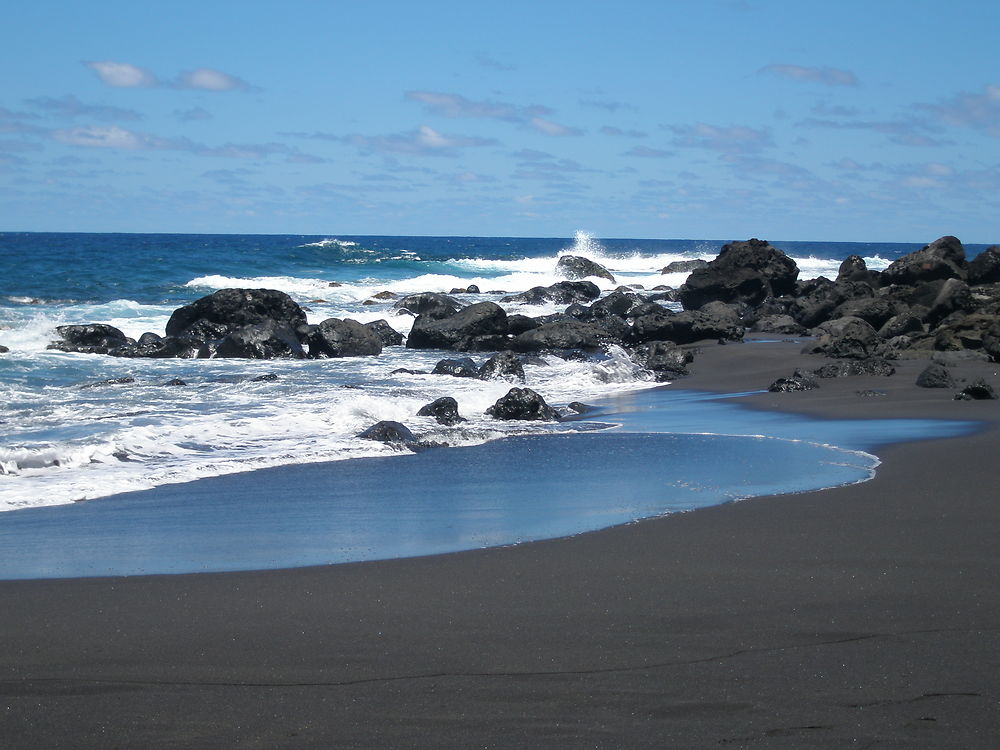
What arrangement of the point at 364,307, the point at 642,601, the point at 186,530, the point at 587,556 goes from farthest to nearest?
the point at 364,307 → the point at 186,530 → the point at 587,556 → the point at 642,601

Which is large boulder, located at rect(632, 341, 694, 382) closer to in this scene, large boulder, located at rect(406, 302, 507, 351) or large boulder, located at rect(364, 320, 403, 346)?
large boulder, located at rect(406, 302, 507, 351)

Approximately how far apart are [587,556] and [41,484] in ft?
15.9

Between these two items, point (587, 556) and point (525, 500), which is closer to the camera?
point (587, 556)

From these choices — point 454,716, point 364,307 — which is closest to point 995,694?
point 454,716

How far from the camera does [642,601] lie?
4.68 metres

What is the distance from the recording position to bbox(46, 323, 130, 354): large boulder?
20453 millimetres

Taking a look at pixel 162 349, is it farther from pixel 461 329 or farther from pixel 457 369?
pixel 457 369

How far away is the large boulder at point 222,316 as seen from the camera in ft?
73.8

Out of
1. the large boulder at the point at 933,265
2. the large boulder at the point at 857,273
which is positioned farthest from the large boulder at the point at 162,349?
the large boulder at the point at 933,265

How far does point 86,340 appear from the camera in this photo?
2062 cm

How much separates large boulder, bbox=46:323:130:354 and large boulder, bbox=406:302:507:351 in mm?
6385

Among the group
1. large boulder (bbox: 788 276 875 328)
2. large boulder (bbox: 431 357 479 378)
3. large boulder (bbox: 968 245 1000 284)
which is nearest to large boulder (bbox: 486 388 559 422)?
large boulder (bbox: 431 357 479 378)

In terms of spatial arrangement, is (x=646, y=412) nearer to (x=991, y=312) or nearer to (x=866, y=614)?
(x=866, y=614)

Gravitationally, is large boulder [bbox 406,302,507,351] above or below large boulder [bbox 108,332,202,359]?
above
